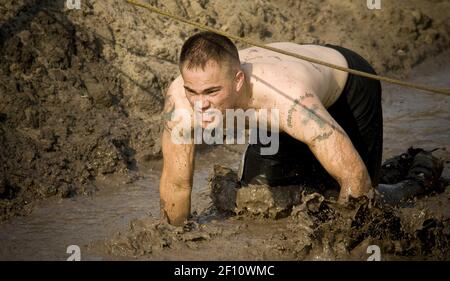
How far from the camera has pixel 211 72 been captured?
3131mm

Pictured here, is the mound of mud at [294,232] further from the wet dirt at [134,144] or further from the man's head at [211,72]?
the man's head at [211,72]

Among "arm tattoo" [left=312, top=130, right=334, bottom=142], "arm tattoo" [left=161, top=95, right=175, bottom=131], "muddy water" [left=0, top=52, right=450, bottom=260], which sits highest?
"arm tattoo" [left=161, top=95, right=175, bottom=131]

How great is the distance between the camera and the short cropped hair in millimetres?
3131

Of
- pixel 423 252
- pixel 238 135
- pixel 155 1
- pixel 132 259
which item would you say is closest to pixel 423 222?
pixel 423 252

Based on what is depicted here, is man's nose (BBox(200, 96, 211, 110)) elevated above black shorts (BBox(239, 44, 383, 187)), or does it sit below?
above

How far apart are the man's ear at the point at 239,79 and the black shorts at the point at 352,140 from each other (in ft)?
2.17

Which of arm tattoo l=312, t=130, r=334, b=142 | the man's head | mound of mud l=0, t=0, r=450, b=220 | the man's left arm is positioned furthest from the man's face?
mound of mud l=0, t=0, r=450, b=220

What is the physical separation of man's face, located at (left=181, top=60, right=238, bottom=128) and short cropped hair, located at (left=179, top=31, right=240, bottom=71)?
0.03m

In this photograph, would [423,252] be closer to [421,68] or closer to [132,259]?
[132,259]

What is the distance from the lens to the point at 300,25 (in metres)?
7.16

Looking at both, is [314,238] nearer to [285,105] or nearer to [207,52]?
[285,105]

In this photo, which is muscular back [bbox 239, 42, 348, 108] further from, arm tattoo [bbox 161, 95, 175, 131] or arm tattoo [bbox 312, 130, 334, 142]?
arm tattoo [bbox 161, 95, 175, 131]

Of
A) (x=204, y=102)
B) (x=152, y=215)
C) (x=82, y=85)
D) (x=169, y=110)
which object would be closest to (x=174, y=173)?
(x=169, y=110)

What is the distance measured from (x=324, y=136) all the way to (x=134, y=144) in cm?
252
